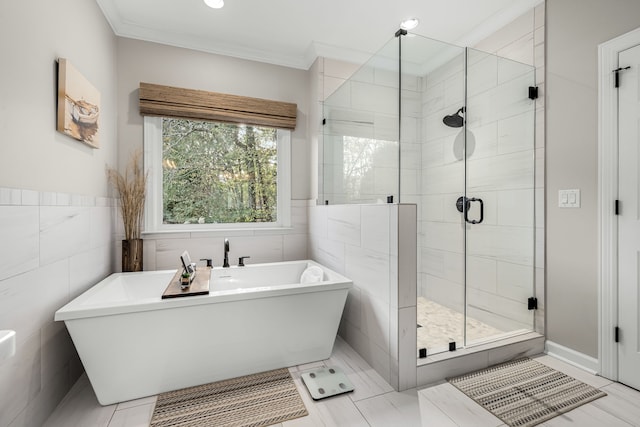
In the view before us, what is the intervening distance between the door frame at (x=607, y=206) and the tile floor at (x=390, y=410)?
21 centimetres

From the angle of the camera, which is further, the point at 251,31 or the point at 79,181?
the point at 251,31

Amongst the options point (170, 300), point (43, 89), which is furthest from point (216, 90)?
point (170, 300)

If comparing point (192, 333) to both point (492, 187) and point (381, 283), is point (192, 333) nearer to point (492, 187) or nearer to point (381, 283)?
point (381, 283)

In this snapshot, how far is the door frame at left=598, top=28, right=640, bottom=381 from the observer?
1.77 m

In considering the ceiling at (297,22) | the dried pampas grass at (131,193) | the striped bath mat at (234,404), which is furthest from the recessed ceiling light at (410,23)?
the striped bath mat at (234,404)

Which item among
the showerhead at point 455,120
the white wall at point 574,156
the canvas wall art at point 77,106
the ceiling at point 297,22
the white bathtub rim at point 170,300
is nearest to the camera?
the white bathtub rim at point 170,300

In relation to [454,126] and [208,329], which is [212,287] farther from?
[454,126]

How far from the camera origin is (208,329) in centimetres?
178

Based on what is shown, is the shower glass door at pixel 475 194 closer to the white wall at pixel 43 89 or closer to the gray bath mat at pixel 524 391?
the gray bath mat at pixel 524 391

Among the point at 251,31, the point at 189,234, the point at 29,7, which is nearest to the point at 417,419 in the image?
the point at 189,234

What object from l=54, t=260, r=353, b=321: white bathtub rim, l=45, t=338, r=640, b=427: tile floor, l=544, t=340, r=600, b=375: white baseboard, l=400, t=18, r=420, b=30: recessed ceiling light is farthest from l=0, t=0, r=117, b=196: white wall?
l=544, t=340, r=600, b=375: white baseboard

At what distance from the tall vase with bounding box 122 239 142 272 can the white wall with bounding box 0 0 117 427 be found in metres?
0.30

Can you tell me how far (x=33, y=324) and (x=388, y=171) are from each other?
6.92 ft

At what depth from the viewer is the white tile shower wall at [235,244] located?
106 inches
